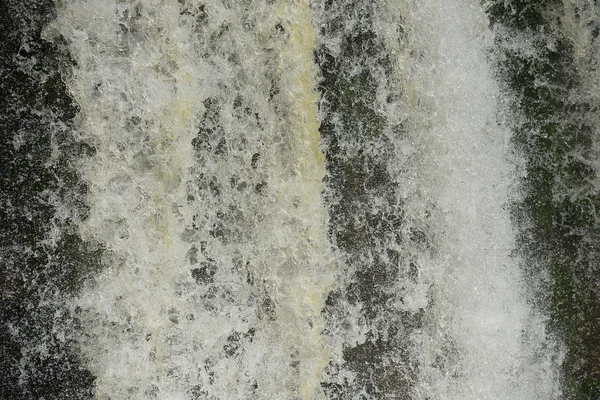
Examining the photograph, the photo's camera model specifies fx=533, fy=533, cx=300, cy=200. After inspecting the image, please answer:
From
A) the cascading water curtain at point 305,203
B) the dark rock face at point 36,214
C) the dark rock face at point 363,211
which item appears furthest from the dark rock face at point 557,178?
the dark rock face at point 36,214

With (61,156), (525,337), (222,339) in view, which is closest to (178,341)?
(222,339)

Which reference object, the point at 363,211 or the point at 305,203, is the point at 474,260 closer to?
the point at 363,211

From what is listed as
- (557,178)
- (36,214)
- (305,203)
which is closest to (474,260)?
(557,178)

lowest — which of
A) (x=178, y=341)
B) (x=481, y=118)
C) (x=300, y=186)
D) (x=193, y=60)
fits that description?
(x=178, y=341)

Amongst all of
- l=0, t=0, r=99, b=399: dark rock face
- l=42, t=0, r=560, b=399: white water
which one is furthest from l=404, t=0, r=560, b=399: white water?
l=0, t=0, r=99, b=399: dark rock face

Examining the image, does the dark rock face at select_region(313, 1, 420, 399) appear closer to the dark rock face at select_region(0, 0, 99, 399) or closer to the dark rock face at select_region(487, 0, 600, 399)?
the dark rock face at select_region(487, 0, 600, 399)

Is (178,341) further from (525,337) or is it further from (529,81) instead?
(529,81)

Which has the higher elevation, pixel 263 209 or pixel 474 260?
pixel 263 209
